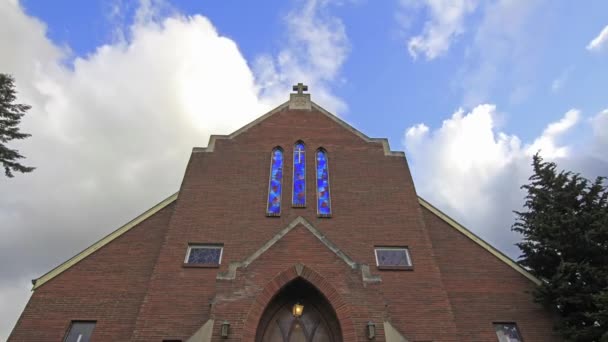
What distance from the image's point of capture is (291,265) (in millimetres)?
10359

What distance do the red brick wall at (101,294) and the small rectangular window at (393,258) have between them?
732 cm

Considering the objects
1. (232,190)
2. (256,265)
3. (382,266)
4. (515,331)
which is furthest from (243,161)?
Result: (515,331)

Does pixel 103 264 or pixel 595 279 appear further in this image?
pixel 103 264

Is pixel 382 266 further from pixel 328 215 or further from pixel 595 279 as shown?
pixel 595 279

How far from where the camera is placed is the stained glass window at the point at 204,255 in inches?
475

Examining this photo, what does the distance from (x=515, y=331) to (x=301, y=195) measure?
25.7ft

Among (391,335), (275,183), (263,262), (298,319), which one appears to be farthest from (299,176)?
(391,335)

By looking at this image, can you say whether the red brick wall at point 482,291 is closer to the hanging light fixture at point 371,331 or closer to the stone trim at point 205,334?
the hanging light fixture at point 371,331

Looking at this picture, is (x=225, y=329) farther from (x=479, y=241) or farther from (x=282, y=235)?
(x=479, y=241)

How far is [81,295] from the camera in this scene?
11906mm

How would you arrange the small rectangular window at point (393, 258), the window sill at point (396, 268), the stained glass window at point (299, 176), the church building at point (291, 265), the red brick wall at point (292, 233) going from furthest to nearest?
the stained glass window at point (299, 176) < the small rectangular window at point (393, 258) < the window sill at point (396, 268) < the red brick wall at point (292, 233) < the church building at point (291, 265)

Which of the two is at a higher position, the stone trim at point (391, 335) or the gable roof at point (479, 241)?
the gable roof at point (479, 241)

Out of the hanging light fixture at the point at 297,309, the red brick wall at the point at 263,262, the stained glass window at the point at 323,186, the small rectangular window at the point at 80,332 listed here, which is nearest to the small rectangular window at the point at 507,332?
the red brick wall at the point at 263,262

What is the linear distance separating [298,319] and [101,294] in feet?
20.0
